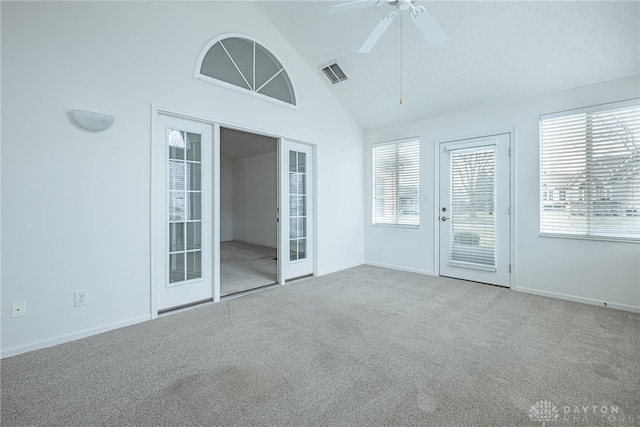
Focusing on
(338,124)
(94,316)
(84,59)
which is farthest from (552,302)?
(84,59)

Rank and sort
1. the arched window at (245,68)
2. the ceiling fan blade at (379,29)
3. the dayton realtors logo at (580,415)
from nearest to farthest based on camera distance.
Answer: the dayton realtors logo at (580,415)
the ceiling fan blade at (379,29)
the arched window at (245,68)

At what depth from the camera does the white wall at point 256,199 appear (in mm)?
7820

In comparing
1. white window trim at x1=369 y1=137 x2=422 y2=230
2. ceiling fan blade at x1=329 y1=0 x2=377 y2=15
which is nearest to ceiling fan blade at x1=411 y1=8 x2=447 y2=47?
ceiling fan blade at x1=329 y1=0 x2=377 y2=15

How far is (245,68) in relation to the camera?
366cm

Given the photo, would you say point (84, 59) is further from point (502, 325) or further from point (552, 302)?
point (552, 302)

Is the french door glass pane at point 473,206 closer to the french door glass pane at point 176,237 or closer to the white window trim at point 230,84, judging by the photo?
the white window trim at point 230,84

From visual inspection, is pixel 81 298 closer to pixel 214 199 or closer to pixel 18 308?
pixel 18 308

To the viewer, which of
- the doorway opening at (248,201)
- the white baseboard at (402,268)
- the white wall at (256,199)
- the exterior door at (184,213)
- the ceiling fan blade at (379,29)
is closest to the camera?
the ceiling fan blade at (379,29)

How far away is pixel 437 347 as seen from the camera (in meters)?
2.33

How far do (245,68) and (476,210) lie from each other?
3.71m

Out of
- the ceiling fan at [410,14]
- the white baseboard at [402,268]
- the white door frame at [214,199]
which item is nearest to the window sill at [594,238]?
the white baseboard at [402,268]

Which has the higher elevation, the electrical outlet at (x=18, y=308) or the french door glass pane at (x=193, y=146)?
the french door glass pane at (x=193, y=146)

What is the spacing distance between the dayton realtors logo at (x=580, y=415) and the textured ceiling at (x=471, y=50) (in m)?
3.22

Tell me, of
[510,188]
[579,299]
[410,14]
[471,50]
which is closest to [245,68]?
[410,14]
